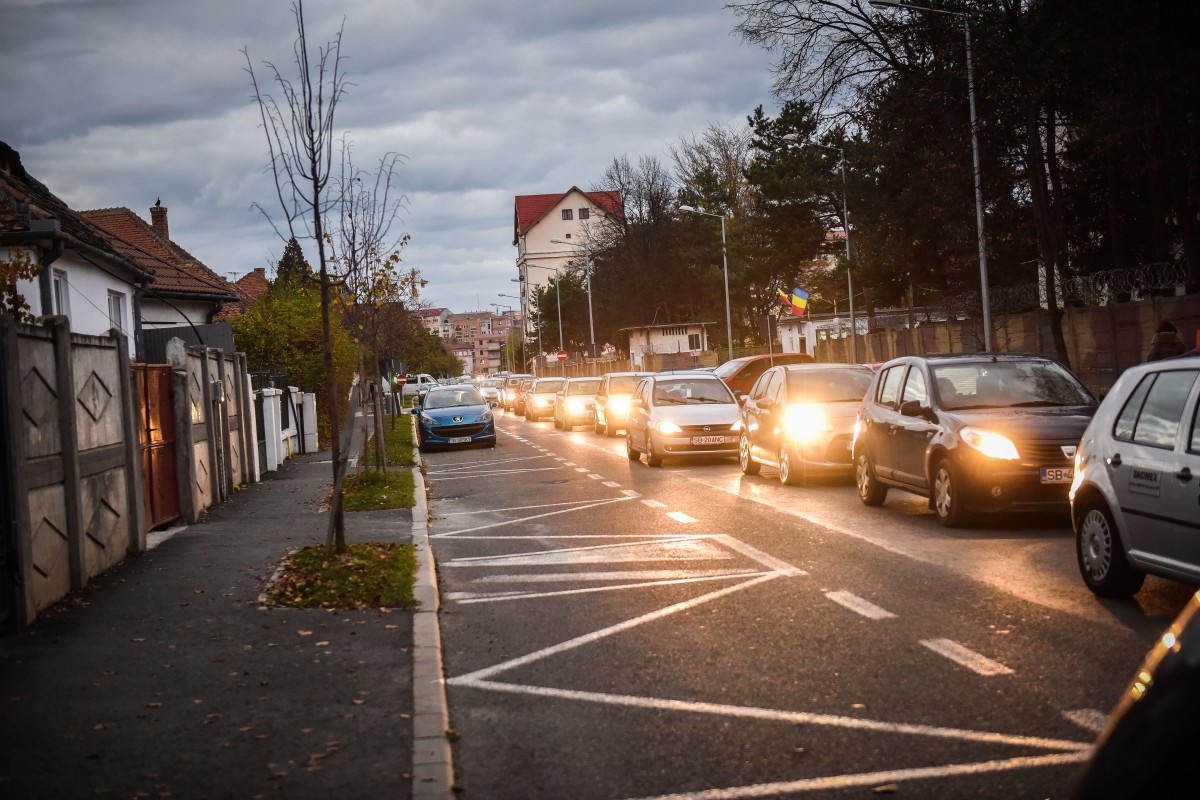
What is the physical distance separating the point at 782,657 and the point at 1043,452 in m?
5.54

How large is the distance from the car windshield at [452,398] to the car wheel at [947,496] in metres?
20.6

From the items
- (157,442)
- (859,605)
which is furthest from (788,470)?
(859,605)

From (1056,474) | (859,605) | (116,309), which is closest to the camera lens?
(859,605)

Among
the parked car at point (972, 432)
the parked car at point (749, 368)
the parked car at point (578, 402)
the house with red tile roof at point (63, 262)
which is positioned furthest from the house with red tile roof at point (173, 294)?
the parked car at point (972, 432)

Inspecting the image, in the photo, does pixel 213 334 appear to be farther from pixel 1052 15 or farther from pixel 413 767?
pixel 413 767

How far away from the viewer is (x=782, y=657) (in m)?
6.86

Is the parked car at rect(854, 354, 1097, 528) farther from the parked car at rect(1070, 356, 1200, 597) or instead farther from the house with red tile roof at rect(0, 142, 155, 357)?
the house with red tile roof at rect(0, 142, 155, 357)

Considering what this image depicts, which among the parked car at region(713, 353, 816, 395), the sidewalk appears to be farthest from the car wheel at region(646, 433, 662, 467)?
the parked car at region(713, 353, 816, 395)

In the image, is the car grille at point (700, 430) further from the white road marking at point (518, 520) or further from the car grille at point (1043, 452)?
the car grille at point (1043, 452)

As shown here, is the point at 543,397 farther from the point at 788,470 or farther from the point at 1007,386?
the point at 1007,386

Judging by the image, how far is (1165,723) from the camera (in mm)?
2053

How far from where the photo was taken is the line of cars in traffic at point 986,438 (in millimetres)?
7535

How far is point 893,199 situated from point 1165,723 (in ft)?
122

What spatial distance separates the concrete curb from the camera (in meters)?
4.86
